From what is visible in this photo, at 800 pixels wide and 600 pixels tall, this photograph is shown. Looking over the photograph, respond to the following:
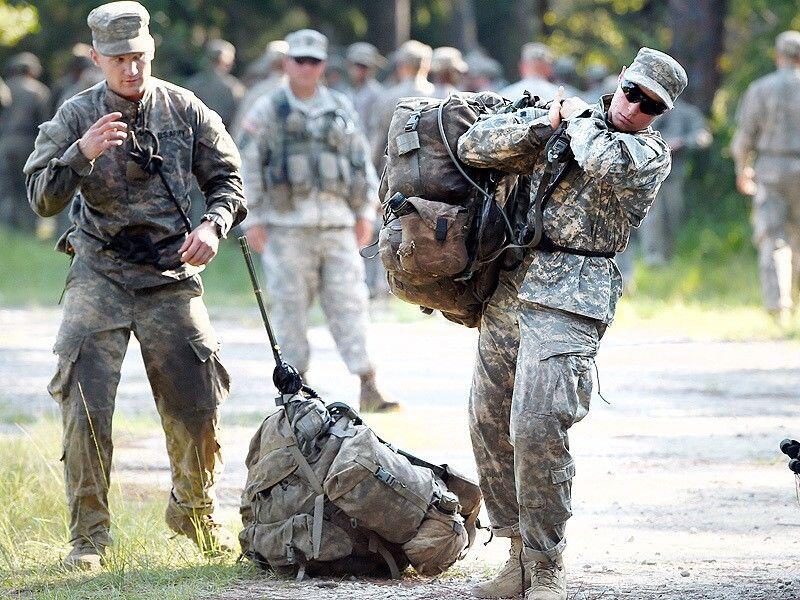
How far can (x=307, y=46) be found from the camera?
10336 millimetres

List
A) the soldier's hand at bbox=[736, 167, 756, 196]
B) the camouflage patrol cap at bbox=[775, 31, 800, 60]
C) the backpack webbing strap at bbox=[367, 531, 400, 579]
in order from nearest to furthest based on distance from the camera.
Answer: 1. the backpack webbing strap at bbox=[367, 531, 400, 579]
2. the camouflage patrol cap at bbox=[775, 31, 800, 60]
3. the soldier's hand at bbox=[736, 167, 756, 196]

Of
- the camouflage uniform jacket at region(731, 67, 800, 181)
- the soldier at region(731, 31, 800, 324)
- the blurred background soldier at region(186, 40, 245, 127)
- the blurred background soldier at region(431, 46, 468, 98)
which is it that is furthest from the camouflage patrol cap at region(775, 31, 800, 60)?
the blurred background soldier at region(186, 40, 245, 127)

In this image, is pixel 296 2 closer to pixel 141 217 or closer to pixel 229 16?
pixel 229 16

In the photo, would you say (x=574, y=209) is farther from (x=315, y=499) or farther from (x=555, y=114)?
(x=315, y=499)

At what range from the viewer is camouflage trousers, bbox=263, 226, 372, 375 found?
10.4 meters

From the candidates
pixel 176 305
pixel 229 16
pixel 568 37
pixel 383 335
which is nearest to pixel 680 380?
pixel 383 335

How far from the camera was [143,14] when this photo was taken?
6691mm

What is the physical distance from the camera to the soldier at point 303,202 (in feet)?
34.1

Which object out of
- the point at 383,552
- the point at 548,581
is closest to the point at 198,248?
the point at 383,552

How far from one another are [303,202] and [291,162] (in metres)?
0.27

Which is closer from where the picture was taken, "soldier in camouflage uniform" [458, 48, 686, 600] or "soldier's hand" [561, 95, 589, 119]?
"soldier in camouflage uniform" [458, 48, 686, 600]

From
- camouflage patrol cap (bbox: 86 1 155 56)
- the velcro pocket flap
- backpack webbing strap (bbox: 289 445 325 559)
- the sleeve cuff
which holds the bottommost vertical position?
backpack webbing strap (bbox: 289 445 325 559)

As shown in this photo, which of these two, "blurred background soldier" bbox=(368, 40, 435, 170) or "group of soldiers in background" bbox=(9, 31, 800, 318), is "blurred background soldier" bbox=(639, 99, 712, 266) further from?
"blurred background soldier" bbox=(368, 40, 435, 170)

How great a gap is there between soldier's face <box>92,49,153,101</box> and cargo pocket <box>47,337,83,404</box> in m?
1.05
